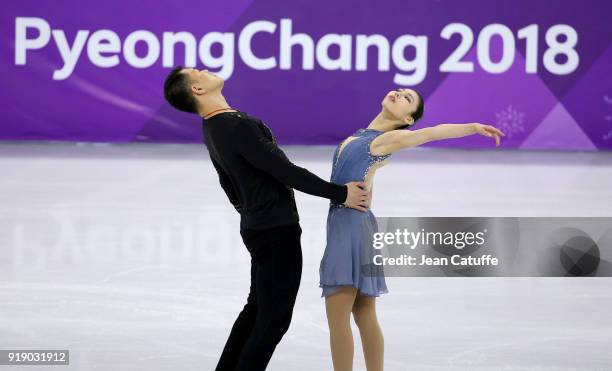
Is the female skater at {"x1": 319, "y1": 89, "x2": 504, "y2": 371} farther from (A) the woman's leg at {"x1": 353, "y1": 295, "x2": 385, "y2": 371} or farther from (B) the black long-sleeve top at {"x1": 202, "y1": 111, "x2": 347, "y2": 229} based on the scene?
(B) the black long-sleeve top at {"x1": 202, "y1": 111, "x2": 347, "y2": 229}

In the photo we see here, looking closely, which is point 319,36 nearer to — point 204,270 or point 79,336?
point 204,270

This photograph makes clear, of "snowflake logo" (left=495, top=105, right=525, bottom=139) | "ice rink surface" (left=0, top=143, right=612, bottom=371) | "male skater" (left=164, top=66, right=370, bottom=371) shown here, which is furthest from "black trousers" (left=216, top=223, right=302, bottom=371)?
→ "snowflake logo" (left=495, top=105, right=525, bottom=139)

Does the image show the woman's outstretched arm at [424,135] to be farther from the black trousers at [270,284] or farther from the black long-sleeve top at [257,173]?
the black trousers at [270,284]

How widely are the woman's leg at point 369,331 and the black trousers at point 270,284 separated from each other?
25 centimetres

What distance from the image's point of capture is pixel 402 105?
3.24 m

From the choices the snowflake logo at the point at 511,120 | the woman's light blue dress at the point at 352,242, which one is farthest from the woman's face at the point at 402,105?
the snowflake logo at the point at 511,120

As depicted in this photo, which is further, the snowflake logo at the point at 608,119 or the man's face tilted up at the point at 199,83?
the snowflake logo at the point at 608,119

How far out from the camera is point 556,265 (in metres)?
5.49

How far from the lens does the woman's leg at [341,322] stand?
3152 mm

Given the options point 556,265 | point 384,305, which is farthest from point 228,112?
point 556,265

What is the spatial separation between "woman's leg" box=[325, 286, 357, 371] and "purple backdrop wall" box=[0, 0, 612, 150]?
8730 millimetres

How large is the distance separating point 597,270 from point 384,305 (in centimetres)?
134

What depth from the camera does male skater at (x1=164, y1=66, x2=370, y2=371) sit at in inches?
118

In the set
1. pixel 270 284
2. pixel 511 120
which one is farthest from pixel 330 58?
pixel 270 284
